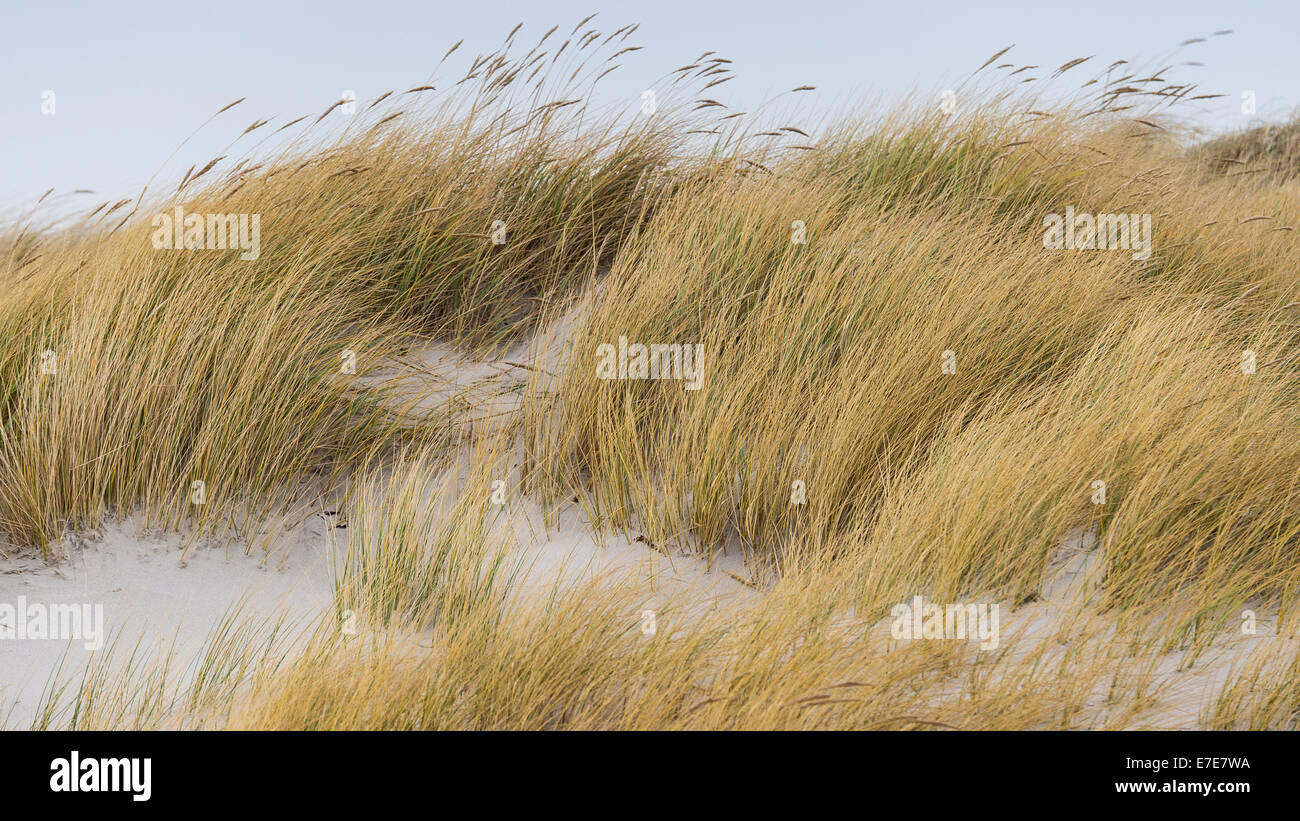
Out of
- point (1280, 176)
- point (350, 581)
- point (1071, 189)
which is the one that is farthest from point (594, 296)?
point (1280, 176)

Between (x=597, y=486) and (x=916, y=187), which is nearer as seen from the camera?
(x=597, y=486)

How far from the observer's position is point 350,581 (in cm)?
292

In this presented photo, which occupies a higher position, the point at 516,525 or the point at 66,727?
the point at 516,525

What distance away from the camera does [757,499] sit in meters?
3.17

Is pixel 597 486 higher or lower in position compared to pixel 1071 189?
lower

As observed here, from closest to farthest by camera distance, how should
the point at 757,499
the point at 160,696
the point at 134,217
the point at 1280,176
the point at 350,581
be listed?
the point at 160,696 → the point at 350,581 → the point at 757,499 → the point at 134,217 → the point at 1280,176

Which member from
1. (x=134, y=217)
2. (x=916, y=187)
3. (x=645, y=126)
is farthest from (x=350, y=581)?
(x=916, y=187)

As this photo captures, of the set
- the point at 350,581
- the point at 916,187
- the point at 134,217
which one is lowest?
the point at 350,581

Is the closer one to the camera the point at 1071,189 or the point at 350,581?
the point at 350,581
